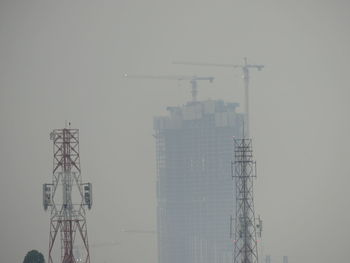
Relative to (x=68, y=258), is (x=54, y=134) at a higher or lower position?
higher

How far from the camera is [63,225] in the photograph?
187625mm

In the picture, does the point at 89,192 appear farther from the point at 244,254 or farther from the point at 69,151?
the point at 244,254

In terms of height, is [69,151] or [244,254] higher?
[69,151]

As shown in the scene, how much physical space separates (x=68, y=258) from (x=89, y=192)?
9.32 meters

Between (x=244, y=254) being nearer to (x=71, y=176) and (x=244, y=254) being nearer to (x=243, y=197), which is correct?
(x=243, y=197)

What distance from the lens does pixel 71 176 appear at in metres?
187

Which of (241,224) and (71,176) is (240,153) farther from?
(71,176)

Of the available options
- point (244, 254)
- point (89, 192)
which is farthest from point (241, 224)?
point (89, 192)

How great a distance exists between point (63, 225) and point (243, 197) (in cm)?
2113

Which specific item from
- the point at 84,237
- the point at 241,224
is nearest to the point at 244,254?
the point at 241,224

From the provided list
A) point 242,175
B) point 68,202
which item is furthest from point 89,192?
point 242,175

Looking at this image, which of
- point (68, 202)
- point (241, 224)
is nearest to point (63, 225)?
point (68, 202)

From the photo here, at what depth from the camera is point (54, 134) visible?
18612cm

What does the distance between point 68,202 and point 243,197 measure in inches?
797
